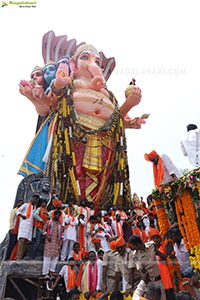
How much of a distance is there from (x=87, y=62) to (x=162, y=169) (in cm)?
841

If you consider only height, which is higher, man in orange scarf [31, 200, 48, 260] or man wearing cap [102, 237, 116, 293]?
man in orange scarf [31, 200, 48, 260]

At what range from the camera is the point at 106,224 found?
25.9ft

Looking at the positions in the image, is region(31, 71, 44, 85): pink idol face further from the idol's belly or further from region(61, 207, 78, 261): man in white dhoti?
region(61, 207, 78, 261): man in white dhoti

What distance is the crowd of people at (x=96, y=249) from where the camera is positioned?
3.99m

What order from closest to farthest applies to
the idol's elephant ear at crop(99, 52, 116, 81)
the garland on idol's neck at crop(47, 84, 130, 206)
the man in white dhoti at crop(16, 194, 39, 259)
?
the man in white dhoti at crop(16, 194, 39, 259)
the garland on idol's neck at crop(47, 84, 130, 206)
the idol's elephant ear at crop(99, 52, 116, 81)

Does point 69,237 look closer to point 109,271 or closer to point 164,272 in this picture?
point 109,271

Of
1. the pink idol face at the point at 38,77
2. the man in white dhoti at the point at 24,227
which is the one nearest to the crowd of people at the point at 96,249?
the man in white dhoti at the point at 24,227

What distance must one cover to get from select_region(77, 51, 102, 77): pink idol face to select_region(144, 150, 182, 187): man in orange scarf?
25.6 ft

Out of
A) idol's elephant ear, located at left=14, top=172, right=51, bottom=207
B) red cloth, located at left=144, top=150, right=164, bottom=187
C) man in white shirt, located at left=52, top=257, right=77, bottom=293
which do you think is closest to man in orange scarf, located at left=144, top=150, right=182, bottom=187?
red cloth, located at left=144, top=150, right=164, bottom=187

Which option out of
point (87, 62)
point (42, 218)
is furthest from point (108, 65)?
point (42, 218)

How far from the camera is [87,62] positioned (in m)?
12.3

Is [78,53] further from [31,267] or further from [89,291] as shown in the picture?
[89,291]

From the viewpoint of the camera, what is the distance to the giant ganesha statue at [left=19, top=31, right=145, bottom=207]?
10562mm

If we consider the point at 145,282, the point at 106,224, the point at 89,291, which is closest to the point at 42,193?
the point at 106,224
